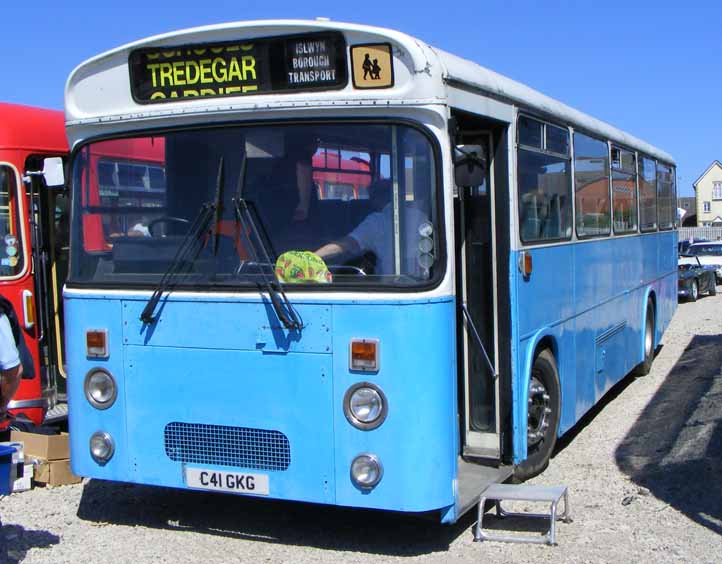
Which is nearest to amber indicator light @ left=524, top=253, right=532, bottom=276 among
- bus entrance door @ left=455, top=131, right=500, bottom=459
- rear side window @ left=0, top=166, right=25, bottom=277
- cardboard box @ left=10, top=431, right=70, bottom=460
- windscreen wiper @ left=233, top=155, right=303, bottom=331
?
bus entrance door @ left=455, top=131, right=500, bottom=459

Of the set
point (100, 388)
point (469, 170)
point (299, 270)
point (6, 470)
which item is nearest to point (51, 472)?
point (100, 388)

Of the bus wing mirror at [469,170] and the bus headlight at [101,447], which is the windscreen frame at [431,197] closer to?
the bus wing mirror at [469,170]

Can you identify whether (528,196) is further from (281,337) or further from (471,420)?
(281,337)

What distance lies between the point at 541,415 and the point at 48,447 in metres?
3.71

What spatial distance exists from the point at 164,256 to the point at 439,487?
2.05 meters

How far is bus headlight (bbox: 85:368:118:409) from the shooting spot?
568cm

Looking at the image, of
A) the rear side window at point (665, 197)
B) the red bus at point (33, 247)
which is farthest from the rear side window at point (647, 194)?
the red bus at point (33, 247)

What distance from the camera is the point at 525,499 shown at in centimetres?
576

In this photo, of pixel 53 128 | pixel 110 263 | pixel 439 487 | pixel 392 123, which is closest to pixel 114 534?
pixel 110 263

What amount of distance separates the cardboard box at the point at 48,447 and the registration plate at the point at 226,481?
2.16 m

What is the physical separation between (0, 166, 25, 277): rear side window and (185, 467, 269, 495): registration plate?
3500mm

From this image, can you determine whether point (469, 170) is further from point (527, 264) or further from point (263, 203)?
point (527, 264)

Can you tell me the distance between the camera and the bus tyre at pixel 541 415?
6.75 metres

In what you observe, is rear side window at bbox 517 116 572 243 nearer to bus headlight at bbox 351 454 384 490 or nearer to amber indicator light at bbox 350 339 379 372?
amber indicator light at bbox 350 339 379 372
